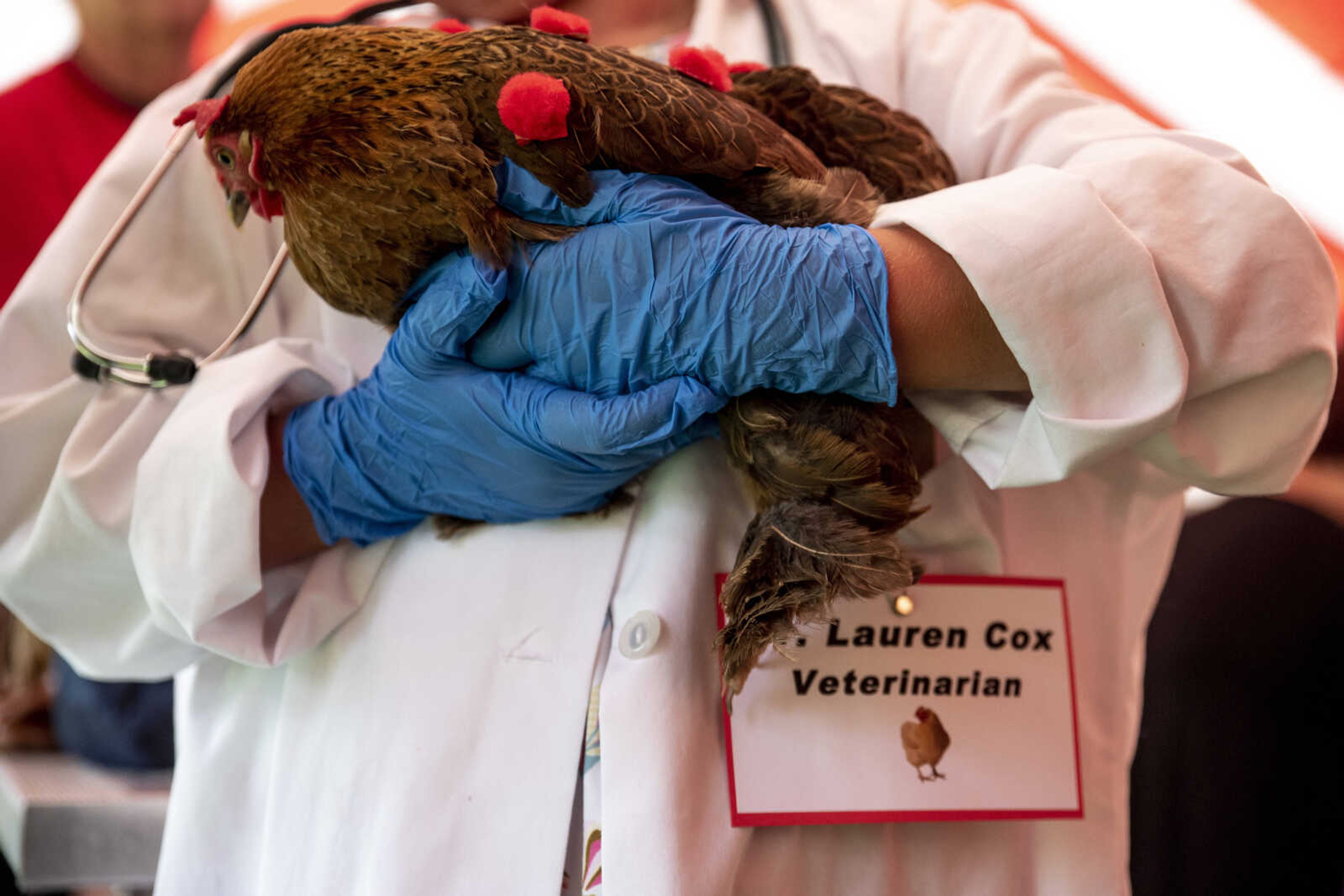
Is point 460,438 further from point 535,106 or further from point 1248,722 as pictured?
point 1248,722

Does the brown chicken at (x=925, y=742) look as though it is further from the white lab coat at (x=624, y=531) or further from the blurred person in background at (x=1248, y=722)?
the blurred person in background at (x=1248, y=722)

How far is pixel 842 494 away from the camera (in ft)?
1.86

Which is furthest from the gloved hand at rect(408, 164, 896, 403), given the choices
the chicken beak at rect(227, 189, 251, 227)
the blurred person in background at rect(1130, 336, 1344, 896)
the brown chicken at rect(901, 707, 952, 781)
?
the blurred person in background at rect(1130, 336, 1344, 896)

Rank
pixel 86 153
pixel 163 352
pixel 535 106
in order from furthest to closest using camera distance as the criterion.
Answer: pixel 86 153 → pixel 163 352 → pixel 535 106

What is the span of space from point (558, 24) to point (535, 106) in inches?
5.1

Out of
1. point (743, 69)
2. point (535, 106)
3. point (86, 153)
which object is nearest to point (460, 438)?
point (535, 106)

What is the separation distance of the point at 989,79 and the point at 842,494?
510 mm

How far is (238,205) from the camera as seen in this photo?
0.63 metres

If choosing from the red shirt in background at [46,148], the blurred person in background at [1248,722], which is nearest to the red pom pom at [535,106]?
the red shirt in background at [46,148]

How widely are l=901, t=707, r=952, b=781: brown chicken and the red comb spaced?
68 centimetres

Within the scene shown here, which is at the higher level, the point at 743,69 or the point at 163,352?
the point at 743,69

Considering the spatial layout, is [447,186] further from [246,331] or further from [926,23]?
[926,23]

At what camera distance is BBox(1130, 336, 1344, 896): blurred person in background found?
109 centimetres

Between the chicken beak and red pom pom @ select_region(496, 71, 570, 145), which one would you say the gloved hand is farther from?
the chicken beak
